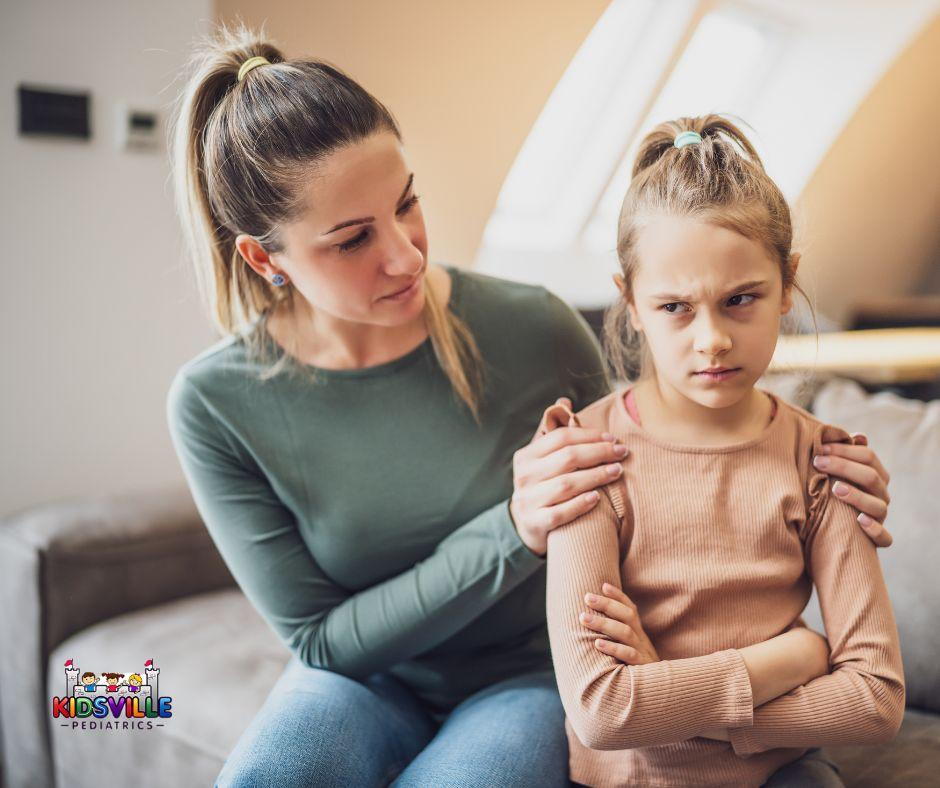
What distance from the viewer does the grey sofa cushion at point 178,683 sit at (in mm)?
1454

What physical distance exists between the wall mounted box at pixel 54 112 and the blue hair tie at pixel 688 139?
4.85 ft

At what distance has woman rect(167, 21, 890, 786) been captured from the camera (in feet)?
3.62

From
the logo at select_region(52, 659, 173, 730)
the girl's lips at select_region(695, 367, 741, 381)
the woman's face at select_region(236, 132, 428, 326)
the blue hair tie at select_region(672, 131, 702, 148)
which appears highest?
the blue hair tie at select_region(672, 131, 702, 148)

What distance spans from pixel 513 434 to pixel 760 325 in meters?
0.46

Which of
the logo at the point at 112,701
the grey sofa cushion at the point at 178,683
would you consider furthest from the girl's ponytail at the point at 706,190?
the logo at the point at 112,701

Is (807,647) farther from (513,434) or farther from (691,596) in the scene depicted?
(513,434)

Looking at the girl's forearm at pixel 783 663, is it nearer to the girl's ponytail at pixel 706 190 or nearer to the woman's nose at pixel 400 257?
the girl's ponytail at pixel 706 190

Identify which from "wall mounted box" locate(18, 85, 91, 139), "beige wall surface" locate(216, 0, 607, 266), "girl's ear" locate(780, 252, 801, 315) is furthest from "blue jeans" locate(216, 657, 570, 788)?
"beige wall surface" locate(216, 0, 607, 266)

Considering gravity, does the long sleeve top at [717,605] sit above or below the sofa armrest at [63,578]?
above

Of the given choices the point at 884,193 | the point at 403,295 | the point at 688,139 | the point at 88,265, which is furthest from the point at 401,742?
the point at 884,193

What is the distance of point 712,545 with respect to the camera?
955 millimetres

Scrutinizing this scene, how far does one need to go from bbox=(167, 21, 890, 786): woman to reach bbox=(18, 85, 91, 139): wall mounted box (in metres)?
0.88

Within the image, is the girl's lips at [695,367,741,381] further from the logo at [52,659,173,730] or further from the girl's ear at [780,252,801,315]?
the logo at [52,659,173,730]

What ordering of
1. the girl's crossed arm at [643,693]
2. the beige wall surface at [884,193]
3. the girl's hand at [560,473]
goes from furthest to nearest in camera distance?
1. the beige wall surface at [884,193]
2. the girl's hand at [560,473]
3. the girl's crossed arm at [643,693]
